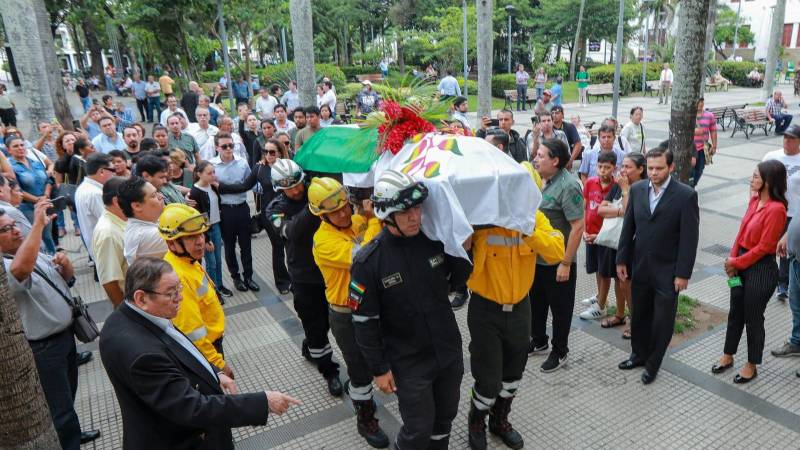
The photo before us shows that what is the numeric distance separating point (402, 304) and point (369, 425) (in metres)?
1.39

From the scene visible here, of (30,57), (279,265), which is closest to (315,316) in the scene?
(279,265)

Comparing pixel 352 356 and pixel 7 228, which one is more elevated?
pixel 7 228

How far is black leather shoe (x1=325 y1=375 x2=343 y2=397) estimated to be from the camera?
185 inches

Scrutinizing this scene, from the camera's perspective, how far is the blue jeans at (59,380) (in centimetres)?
346

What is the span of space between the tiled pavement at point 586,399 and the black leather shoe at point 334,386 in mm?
62

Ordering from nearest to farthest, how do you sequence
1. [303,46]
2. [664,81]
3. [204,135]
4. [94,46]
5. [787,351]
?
[787,351]
[204,135]
[303,46]
[664,81]
[94,46]

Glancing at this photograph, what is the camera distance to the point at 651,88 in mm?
28469

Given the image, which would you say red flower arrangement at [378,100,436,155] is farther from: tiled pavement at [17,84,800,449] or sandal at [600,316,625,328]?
sandal at [600,316,625,328]

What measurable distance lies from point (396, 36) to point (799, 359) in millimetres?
36691

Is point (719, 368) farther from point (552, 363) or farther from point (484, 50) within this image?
point (484, 50)

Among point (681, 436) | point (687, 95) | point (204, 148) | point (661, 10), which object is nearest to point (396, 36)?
point (661, 10)

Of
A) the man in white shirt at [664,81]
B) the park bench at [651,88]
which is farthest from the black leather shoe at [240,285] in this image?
the park bench at [651,88]

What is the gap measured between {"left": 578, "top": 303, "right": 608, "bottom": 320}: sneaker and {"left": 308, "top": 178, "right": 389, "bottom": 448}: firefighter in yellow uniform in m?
2.84

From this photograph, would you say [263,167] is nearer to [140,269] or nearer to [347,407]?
[347,407]
